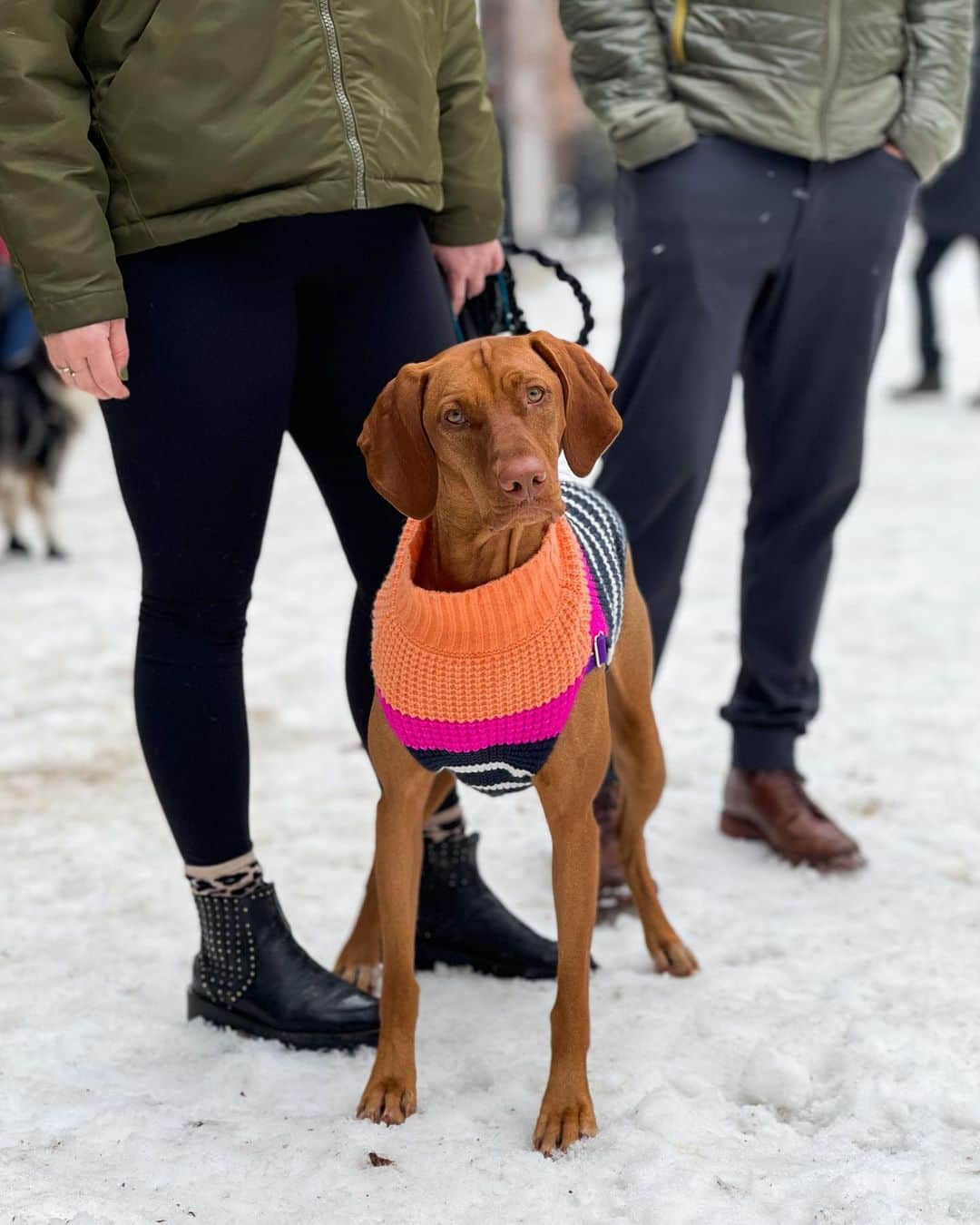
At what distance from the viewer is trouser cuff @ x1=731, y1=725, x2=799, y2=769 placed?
3.25 metres

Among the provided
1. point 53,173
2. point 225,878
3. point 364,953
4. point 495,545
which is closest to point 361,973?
point 364,953

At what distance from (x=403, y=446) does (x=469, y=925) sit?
106cm

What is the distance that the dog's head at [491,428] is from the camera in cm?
195

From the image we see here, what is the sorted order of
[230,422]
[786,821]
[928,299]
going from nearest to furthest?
[230,422] < [786,821] < [928,299]

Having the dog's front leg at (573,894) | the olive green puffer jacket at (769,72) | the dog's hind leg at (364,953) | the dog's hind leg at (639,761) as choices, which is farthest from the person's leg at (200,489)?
the olive green puffer jacket at (769,72)

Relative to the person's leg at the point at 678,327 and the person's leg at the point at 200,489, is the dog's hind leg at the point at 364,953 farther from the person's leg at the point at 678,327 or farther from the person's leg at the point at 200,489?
the person's leg at the point at 678,327

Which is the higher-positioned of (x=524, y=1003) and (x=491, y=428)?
(x=491, y=428)

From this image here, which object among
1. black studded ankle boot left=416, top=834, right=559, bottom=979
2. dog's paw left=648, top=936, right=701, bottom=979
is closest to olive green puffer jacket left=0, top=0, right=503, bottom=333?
black studded ankle boot left=416, top=834, right=559, bottom=979

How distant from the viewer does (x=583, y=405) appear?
6.89ft

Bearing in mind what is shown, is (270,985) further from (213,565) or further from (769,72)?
(769,72)

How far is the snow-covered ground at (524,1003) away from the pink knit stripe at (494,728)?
62 cm

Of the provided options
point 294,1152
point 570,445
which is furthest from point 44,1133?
point 570,445

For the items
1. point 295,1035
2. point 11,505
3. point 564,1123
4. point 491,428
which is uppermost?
point 491,428

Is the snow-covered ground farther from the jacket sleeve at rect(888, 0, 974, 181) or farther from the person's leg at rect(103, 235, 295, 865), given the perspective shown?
the jacket sleeve at rect(888, 0, 974, 181)
